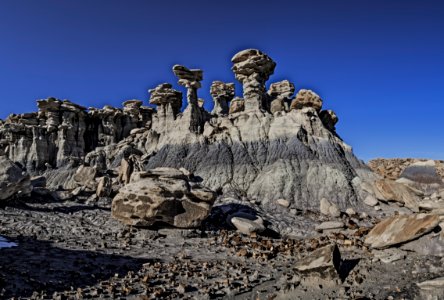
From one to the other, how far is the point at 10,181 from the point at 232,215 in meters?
12.9

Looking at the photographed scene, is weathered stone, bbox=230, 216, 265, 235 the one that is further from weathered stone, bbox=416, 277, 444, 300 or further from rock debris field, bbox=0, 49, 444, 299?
weathered stone, bbox=416, 277, 444, 300

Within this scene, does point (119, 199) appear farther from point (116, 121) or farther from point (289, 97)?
point (116, 121)

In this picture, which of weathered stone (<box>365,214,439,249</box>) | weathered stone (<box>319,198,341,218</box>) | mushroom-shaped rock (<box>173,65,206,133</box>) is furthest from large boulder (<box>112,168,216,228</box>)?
mushroom-shaped rock (<box>173,65,206,133</box>)

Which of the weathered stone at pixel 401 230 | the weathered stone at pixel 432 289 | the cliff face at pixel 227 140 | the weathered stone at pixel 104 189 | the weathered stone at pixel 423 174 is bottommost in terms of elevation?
the weathered stone at pixel 432 289

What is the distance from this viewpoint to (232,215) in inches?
774

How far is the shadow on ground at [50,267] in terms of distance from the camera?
28.4ft

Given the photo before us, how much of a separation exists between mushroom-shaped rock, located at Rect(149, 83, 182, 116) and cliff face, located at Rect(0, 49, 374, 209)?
0.13m

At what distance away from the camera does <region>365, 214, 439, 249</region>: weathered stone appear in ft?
41.8

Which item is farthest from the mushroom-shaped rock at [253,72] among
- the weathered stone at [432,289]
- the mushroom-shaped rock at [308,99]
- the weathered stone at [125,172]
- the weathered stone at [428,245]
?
the weathered stone at [432,289]

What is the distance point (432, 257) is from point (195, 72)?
30017 millimetres

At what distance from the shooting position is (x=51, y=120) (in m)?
46.8

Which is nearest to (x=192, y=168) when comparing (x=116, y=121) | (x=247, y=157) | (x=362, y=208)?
(x=247, y=157)

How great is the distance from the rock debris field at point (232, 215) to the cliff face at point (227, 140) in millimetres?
155

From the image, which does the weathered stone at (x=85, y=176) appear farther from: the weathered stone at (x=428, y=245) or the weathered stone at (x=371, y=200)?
the weathered stone at (x=428, y=245)
